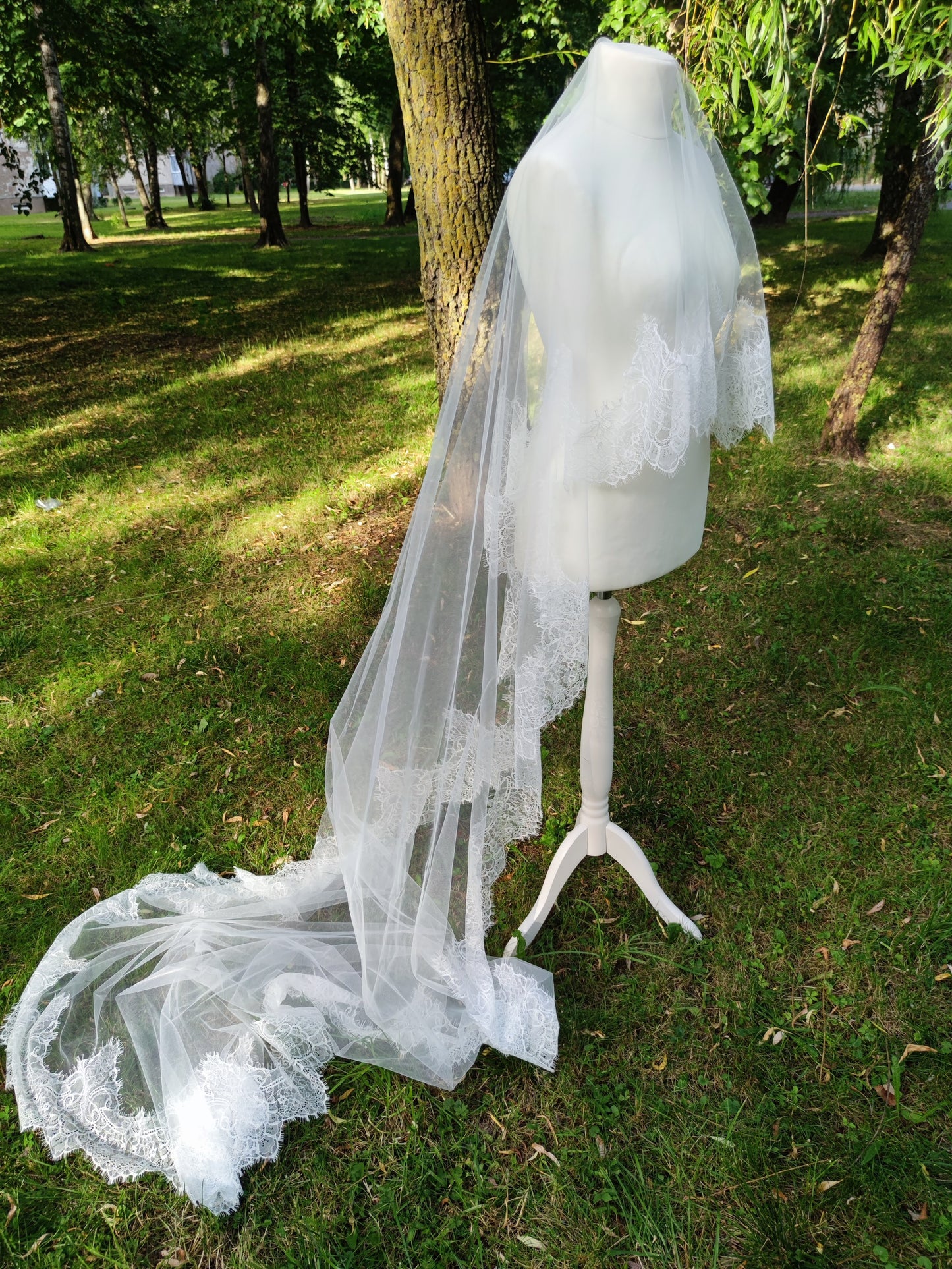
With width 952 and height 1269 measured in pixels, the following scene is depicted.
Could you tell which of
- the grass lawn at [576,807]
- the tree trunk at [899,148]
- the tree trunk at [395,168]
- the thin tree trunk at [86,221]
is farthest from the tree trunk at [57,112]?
the tree trunk at [899,148]

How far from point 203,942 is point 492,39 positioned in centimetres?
A: 1095

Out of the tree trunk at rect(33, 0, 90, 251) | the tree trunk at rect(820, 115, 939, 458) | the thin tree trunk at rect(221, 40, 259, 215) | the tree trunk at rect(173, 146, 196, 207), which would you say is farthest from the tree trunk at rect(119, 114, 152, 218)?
the tree trunk at rect(820, 115, 939, 458)

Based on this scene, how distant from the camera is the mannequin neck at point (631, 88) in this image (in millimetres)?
1592

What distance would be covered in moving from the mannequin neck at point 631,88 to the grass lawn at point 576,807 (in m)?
2.15

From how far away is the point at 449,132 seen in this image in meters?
3.23

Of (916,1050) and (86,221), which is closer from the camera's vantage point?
(916,1050)

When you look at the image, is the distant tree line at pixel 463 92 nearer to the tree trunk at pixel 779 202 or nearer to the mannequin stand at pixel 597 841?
the tree trunk at pixel 779 202

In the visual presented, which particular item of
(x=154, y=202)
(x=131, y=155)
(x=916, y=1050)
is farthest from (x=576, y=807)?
(x=131, y=155)

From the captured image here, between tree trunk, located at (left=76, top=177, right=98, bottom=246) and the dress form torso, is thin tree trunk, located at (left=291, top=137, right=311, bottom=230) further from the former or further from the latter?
the dress form torso

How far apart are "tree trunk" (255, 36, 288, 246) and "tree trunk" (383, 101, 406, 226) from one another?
3.17m

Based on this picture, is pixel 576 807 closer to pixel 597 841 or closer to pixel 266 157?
pixel 597 841

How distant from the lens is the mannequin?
1.57 meters

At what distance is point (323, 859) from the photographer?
2.44 meters

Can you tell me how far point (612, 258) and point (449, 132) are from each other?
2.13m
